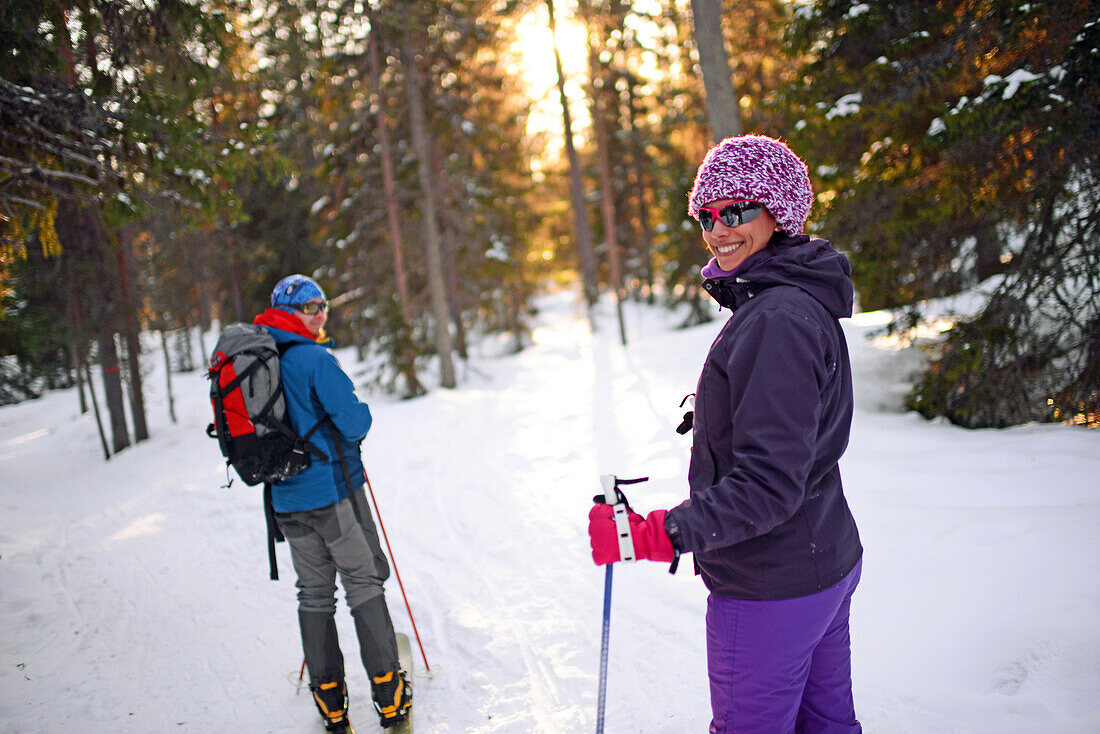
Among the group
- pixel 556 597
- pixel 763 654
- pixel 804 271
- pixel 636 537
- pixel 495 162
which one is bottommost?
pixel 556 597

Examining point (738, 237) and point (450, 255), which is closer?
point (738, 237)

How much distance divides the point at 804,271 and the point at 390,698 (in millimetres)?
3187

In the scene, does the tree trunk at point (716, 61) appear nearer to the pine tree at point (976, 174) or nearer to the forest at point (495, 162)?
the forest at point (495, 162)

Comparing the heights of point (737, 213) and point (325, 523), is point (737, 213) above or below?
above

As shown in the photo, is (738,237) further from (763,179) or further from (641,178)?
(641,178)

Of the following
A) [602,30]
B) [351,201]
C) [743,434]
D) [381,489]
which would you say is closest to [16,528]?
[381,489]

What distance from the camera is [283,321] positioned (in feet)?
11.4

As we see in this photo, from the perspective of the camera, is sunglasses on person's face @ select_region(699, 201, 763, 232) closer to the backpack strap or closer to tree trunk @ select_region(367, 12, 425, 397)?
the backpack strap

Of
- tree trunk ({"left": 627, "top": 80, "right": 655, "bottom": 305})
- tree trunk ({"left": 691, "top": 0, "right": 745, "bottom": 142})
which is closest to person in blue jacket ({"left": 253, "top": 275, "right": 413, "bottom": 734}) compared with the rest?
tree trunk ({"left": 691, "top": 0, "right": 745, "bottom": 142})

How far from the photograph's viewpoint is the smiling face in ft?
6.16

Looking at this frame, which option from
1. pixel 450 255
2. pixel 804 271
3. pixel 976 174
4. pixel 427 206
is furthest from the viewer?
pixel 450 255

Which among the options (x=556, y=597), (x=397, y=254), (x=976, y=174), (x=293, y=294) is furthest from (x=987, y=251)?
(x=397, y=254)

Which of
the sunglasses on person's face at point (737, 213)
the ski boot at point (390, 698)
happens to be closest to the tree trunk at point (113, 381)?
the ski boot at point (390, 698)

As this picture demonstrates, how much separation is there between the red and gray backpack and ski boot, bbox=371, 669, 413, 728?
128 centimetres
